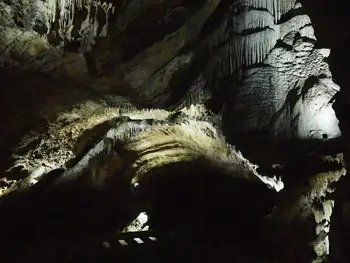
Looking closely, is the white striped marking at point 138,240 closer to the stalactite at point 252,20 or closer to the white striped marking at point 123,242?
the white striped marking at point 123,242

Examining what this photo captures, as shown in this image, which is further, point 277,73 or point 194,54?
point 194,54

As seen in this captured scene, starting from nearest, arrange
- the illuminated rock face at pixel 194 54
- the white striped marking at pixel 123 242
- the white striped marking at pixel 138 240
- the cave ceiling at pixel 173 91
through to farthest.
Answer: the cave ceiling at pixel 173 91 < the illuminated rock face at pixel 194 54 < the white striped marking at pixel 123 242 < the white striped marking at pixel 138 240

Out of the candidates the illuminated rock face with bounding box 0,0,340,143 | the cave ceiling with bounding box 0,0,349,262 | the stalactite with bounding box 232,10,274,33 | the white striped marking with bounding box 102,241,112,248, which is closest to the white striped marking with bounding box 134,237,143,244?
the white striped marking with bounding box 102,241,112,248

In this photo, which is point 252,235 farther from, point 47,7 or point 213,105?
point 47,7

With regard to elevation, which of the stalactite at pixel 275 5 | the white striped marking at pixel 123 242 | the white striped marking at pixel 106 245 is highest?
the stalactite at pixel 275 5

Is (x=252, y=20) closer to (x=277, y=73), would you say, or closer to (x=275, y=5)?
(x=275, y=5)

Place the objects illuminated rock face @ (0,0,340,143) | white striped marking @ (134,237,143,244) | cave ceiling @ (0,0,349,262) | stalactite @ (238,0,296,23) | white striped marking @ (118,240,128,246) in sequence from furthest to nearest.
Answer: white striped marking @ (134,237,143,244) → white striped marking @ (118,240,128,246) → stalactite @ (238,0,296,23) → illuminated rock face @ (0,0,340,143) → cave ceiling @ (0,0,349,262)

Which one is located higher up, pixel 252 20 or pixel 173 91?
pixel 252 20

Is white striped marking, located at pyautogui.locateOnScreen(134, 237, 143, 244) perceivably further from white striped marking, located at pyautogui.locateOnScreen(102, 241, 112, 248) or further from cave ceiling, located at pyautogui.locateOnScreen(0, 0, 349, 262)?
cave ceiling, located at pyautogui.locateOnScreen(0, 0, 349, 262)

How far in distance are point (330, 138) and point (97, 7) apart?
374 centimetres

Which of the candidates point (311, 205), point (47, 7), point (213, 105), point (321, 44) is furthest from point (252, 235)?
point (47, 7)

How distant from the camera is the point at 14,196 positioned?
7832 millimetres

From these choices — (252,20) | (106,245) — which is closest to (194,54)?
(252,20)

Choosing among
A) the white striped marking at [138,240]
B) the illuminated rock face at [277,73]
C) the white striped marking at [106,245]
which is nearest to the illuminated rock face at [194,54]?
the illuminated rock face at [277,73]
